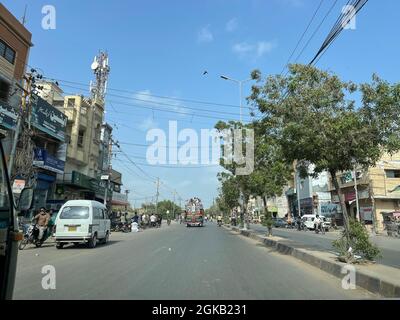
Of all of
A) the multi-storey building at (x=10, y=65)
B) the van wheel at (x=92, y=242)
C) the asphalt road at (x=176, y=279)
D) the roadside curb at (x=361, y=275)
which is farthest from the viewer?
the multi-storey building at (x=10, y=65)

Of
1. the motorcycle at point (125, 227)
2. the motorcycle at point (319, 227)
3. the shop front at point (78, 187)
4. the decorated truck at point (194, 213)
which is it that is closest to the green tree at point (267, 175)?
the motorcycle at point (319, 227)

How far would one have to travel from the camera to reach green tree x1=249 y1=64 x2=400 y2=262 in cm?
1249

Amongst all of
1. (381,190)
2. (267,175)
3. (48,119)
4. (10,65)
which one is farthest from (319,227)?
(10,65)

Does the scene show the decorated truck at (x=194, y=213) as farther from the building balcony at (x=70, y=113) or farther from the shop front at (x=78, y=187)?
the building balcony at (x=70, y=113)

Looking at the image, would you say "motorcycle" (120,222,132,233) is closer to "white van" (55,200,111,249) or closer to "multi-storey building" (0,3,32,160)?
"multi-storey building" (0,3,32,160)

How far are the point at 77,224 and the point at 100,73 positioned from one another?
40.7 metres

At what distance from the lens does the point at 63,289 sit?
835 centimetres

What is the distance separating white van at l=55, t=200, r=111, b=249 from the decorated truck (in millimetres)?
39654

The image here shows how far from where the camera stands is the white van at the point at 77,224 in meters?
18.5

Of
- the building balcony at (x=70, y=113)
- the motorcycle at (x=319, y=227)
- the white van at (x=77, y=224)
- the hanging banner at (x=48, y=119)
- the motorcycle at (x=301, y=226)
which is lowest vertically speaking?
the white van at (x=77, y=224)

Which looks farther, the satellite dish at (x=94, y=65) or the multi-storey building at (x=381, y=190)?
the satellite dish at (x=94, y=65)

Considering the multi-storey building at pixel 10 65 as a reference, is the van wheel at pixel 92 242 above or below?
below

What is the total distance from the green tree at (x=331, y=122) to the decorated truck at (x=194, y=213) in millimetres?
44908

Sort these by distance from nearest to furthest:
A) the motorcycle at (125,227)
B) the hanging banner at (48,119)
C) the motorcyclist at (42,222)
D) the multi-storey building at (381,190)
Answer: the motorcyclist at (42,222) → the hanging banner at (48,119) → the motorcycle at (125,227) → the multi-storey building at (381,190)
